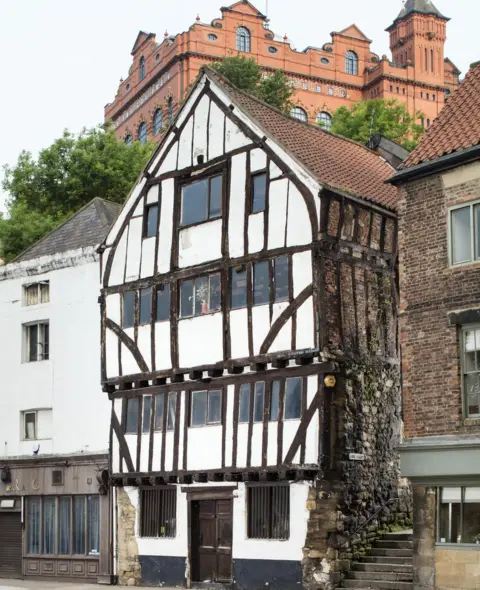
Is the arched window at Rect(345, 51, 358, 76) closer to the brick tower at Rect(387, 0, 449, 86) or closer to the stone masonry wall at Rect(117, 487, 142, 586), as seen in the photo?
the brick tower at Rect(387, 0, 449, 86)

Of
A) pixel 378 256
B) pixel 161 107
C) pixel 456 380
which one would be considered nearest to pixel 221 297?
pixel 378 256

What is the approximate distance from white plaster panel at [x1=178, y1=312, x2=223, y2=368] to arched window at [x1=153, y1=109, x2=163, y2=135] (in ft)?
205

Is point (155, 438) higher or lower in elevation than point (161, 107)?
lower

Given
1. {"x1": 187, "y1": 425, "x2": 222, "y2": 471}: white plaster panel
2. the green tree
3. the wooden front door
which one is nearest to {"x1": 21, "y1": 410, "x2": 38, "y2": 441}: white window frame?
{"x1": 187, "y1": 425, "x2": 222, "y2": 471}: white plaster panel

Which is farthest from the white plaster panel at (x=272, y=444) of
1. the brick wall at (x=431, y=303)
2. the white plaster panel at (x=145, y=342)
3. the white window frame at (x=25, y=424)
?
the white window frame at (x=25, y=424)

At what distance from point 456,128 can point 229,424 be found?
8664 millimetres

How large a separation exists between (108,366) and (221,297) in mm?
4457

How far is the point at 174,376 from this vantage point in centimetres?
2788

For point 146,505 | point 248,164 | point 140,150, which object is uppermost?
point 140,150

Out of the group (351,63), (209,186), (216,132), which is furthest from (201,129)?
(351,63)

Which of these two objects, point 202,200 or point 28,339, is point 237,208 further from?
point 28,339

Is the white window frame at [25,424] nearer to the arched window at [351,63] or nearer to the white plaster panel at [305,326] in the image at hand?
the white plaster panel at [305,326]

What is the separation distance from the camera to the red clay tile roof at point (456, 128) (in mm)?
22125

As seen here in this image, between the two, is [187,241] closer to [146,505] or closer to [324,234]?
[324,234]
